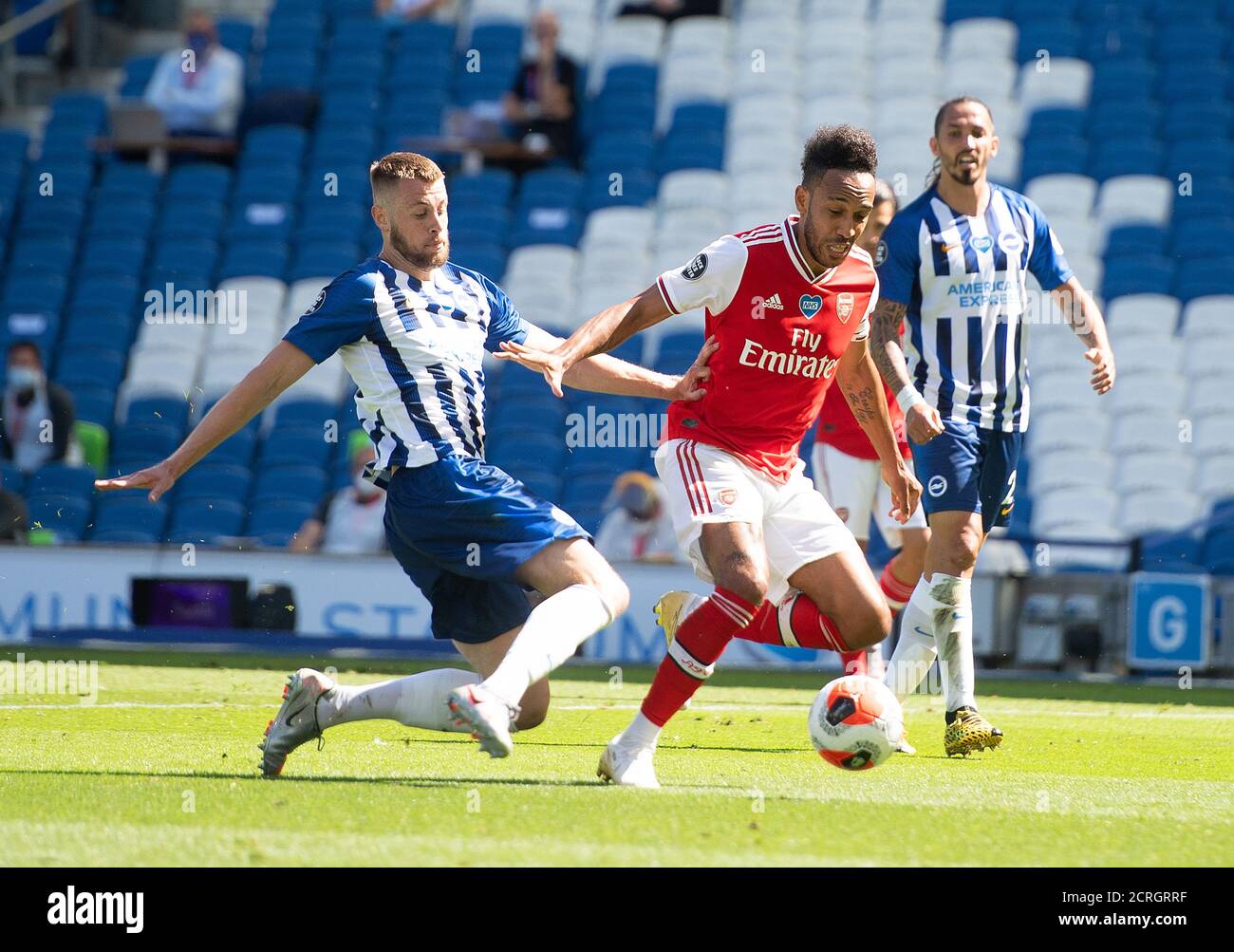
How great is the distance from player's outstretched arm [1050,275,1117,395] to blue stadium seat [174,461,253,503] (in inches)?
365

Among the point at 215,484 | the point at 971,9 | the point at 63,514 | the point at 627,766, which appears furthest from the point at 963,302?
the point at 971,9

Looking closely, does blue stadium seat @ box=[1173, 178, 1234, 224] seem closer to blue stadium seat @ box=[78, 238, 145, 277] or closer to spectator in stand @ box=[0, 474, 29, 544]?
blue stadium seat @ box=[78, 238, 145, 277]

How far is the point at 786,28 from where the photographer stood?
1955cm

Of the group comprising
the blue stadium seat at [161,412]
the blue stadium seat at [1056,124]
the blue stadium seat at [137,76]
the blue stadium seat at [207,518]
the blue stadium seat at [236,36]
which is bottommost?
the blue stadium seat at [207,518]

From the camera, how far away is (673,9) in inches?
780

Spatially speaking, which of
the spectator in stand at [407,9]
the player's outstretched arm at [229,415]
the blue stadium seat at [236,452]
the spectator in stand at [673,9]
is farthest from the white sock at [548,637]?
the spectator in stand at [407,9]

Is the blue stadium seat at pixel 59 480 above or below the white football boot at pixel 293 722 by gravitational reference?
above

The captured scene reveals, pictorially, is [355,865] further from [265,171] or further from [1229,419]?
[265,171]

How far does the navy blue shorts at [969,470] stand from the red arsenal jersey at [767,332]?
3.75 ft

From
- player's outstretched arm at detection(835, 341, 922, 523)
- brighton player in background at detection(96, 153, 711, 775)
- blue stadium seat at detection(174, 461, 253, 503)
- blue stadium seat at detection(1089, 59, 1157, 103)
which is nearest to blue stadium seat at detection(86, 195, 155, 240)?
blue stadium seat at detection(174, 461, 253, 503)

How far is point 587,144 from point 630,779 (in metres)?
13.9

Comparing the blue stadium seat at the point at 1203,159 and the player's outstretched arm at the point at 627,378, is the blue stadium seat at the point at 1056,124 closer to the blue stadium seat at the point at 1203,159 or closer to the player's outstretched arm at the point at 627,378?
the blue stadium seat at the point at 1203,159

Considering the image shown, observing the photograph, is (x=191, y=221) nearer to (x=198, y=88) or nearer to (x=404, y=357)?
(x=198, y=88)

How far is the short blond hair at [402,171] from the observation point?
18.2 ft
